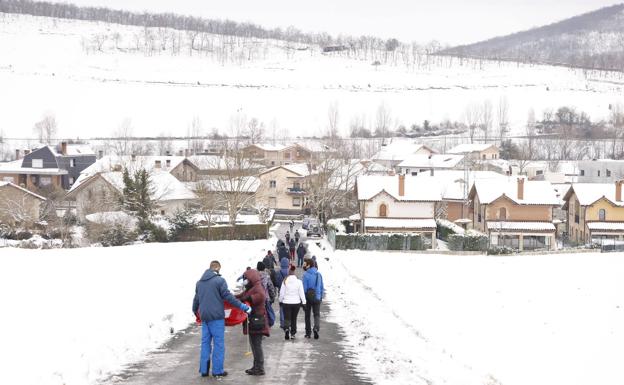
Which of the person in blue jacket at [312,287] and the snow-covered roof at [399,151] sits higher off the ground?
the snow-covered roof at [399,151]

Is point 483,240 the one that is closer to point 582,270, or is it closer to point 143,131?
point 582,270

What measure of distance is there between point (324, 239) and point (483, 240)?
526 inches

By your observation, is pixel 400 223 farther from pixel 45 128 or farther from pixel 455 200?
pixel 45 128

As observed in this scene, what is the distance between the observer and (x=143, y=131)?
557 ft

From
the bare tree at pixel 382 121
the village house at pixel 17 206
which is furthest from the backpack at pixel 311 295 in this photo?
the bare tree at pixel 382 121

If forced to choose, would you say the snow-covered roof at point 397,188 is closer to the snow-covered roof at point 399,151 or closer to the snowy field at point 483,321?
the snowy field at point 483,321

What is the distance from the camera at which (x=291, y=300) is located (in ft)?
53.5

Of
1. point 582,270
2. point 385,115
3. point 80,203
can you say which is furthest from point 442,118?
point 582,270

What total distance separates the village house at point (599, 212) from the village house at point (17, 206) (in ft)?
151

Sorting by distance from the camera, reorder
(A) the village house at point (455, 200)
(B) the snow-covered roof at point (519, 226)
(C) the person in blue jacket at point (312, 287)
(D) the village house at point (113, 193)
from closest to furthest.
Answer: (C) the person in blue jacket at point (312, 287)
(B) the snow-covered roof at point (519, 226)
(D) the village house at point (113, 193)
(A) the village house at point (455, 200)

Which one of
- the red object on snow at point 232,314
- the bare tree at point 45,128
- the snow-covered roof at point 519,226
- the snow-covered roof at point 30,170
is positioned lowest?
the snow-covered roof at point 519,226

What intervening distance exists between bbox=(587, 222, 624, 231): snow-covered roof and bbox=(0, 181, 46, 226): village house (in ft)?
151

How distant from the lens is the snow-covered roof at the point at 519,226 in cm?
6206

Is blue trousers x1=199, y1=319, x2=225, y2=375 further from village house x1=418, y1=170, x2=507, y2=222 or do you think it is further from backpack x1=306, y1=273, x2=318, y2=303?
village house x1=418, y1=170, x2=507, y2=222
